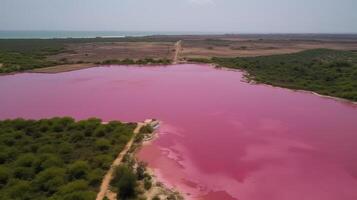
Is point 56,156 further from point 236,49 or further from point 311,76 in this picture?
point 236,49

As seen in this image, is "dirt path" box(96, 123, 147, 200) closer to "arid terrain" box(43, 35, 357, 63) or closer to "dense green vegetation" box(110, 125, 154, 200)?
"dense green vegetation" box(110, 125, 154, 200)

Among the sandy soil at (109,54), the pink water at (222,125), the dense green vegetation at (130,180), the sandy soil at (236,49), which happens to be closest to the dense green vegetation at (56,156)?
the dense green vegetation at (130,180)

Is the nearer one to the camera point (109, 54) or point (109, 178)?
point (109, 178)

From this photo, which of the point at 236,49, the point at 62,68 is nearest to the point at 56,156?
the point at 62,68

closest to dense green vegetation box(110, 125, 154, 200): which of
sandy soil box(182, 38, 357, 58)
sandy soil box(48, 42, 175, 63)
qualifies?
sandy soil box(48, 42, 175, 63)

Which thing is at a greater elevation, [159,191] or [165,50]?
[165,50]

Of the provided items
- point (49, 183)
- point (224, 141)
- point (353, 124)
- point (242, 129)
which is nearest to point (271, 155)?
point (224, 141)

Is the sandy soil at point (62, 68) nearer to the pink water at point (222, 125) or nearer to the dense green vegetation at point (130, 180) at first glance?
the pink water at point (222, 125)
